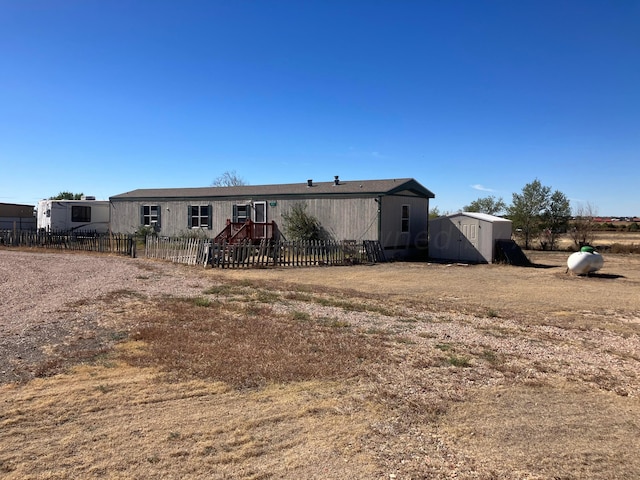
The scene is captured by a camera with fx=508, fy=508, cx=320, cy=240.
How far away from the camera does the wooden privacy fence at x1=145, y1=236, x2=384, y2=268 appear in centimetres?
1689

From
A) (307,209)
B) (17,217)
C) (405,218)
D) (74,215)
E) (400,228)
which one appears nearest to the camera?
(400,228)

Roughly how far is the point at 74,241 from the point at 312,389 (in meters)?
21.5

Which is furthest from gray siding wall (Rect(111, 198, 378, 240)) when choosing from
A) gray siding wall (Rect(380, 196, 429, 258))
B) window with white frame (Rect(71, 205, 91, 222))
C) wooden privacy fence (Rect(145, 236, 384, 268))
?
window with white frame (Rect(71, 205, 91, 222))

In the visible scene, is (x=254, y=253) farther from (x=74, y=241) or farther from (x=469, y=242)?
(x=74, y=241)

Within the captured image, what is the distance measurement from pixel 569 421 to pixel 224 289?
27.2ft

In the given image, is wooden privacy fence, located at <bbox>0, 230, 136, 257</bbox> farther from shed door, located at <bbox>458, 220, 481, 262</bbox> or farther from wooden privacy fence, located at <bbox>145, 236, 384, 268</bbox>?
shed door, located at <bbox>458, 220, 481, 262</bbox>

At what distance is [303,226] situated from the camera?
72.5 feet

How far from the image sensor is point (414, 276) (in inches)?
596

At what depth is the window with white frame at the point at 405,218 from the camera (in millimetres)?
21906

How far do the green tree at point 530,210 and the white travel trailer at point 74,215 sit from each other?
24.9 m

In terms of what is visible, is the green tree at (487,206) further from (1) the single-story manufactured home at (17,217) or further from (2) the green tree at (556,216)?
(1) the single-story manufactured home at (17,217)

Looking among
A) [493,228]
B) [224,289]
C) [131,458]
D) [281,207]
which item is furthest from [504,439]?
[281,207]

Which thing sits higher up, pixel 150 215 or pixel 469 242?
pixel 150 215

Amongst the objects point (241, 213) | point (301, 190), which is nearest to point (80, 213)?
point (241, 213)
